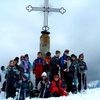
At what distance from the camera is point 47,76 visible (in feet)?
66.7

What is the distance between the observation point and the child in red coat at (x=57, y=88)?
64.3 feet

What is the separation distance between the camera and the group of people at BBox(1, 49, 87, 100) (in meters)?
19.3

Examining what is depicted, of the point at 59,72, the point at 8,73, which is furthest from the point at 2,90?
the point at 59,72

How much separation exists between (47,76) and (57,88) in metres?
0.88

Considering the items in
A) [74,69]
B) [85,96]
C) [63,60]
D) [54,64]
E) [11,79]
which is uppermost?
[63,60]

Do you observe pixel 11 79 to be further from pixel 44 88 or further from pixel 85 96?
pixel 85 96

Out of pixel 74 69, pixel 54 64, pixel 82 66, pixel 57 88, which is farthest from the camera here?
pixel 82 66

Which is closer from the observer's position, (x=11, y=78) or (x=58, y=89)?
(x=11, y=78)

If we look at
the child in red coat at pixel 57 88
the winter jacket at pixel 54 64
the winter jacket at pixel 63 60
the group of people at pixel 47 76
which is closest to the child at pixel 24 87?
the group of people at pixel 47 76

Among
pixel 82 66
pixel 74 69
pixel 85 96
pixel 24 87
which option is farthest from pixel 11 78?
pixel 82 66

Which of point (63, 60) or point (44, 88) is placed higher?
point (63, 60)

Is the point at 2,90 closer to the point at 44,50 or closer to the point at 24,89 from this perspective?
the point at 24,89

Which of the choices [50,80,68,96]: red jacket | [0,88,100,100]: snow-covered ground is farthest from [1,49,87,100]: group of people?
[0,88,100,100]: snow-covered ground

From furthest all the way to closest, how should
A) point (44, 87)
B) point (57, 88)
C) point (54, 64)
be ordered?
point (54, 64)
point (57, 88)
point (44, 87)
